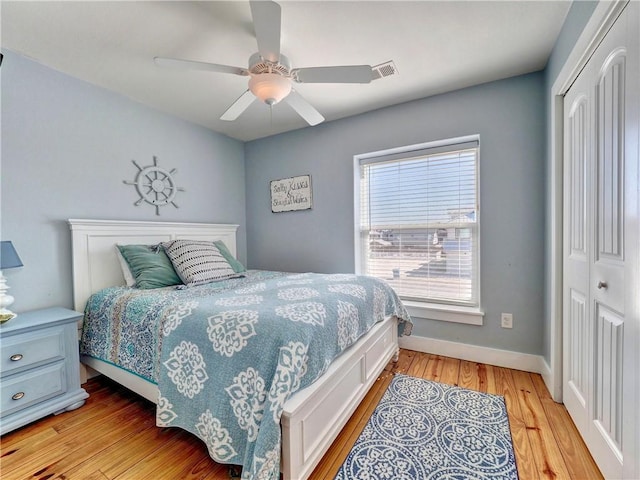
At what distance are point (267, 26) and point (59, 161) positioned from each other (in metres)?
1.91

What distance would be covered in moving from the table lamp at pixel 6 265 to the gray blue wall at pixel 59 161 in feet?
0.67

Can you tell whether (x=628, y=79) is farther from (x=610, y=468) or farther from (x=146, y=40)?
(x=146, y=40)

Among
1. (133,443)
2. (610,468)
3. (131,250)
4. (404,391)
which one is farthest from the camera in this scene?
(131,250)

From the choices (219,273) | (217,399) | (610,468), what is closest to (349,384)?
(217,399)

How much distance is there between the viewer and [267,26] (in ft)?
4.33

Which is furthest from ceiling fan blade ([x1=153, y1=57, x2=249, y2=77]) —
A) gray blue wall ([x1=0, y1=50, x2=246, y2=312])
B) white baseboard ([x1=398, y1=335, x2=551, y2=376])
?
white baseboard ([x1=398, y1=335, x2=551, y2=376])

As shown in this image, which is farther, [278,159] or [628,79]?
[278,159]

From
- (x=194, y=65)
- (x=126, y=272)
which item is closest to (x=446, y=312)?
(x=194, y=65)

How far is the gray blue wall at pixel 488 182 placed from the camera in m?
2.17

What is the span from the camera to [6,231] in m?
1.84

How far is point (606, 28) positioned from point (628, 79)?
36cm

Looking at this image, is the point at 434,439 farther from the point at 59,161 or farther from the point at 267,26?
the point at 59,161

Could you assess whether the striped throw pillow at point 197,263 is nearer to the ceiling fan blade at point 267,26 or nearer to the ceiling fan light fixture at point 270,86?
the ceiling fan light fixture at point 270,86

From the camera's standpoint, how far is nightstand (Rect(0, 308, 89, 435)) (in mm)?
1566
